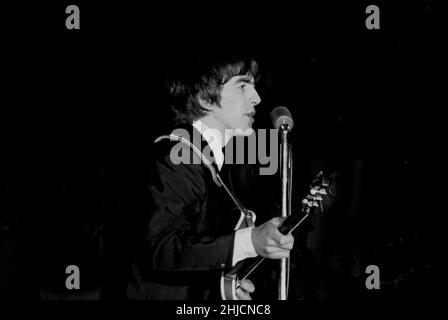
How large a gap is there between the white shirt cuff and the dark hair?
0.36 m

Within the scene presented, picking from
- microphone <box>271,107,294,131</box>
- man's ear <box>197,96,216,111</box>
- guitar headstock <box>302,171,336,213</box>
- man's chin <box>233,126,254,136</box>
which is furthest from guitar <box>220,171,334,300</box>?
man's ear <box>197,96,216,111</box>

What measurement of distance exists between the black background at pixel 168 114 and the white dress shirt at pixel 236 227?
313 millimetres

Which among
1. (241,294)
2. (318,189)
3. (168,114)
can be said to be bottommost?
(241,294)

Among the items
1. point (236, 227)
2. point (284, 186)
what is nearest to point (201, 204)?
point (236, 227)

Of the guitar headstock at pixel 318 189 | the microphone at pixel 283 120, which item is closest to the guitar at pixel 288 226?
the guitar headstock at pixel 318 189

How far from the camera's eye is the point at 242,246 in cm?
113

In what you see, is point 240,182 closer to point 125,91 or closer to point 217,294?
point 217,294

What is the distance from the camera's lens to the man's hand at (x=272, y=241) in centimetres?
107

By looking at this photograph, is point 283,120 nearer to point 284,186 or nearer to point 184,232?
point 284,186

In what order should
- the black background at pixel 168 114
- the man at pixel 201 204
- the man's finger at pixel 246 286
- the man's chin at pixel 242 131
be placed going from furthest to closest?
the black background at pixel 168 114 < the man's chin at pixel 242 131 < the man's finger at pixel 246 286 < the man at pixel 201 204

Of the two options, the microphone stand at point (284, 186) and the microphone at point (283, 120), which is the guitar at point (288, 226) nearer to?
the microphone stand at point (284, 186)

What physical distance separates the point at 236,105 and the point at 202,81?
0.37 ft
